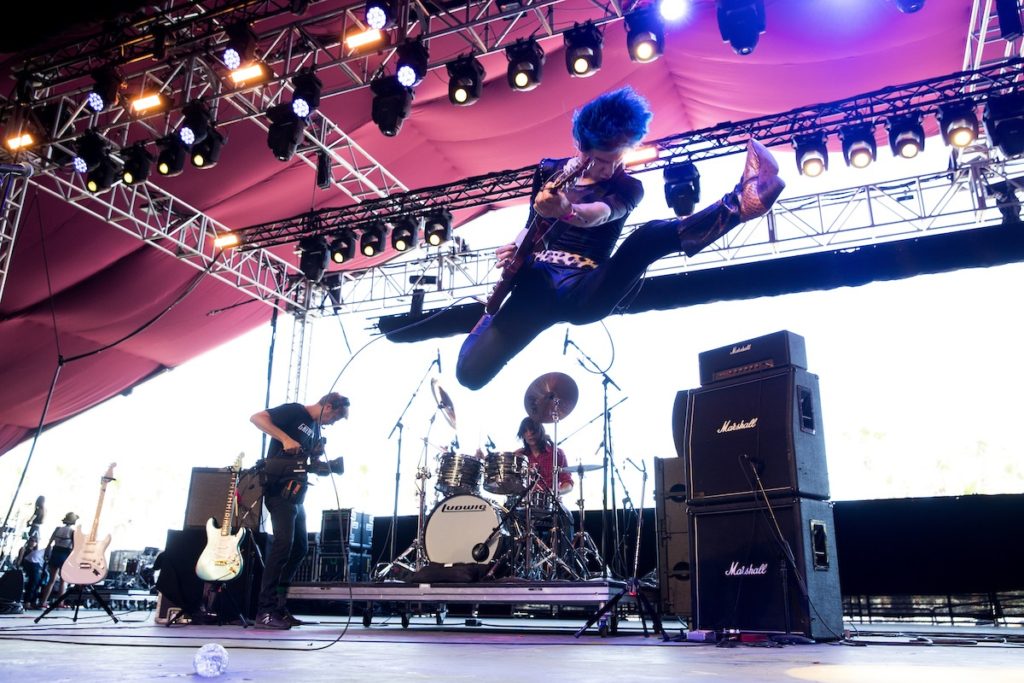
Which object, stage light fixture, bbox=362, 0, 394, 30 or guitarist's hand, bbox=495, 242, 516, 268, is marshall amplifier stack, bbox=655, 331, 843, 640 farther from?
stage light fixture, bbox=362, 0, 394, 30

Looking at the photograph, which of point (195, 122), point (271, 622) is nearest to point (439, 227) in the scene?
point (195, 122)

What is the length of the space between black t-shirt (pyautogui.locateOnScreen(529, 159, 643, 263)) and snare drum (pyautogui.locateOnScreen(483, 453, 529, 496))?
13.3 ft

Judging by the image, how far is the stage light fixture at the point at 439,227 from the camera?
8.70 m

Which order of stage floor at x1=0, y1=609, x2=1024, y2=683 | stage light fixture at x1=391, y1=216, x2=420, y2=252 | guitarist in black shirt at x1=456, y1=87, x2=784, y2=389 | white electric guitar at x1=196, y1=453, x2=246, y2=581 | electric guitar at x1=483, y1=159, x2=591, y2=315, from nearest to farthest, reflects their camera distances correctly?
stage floor at x1=0, y1=609, x2=1024, y2=683 → guitarist in black shirt at x1=456, y1=87, x2=784, y2=389 → electric guitar at x1=483, y1=159, x2=591, y2=315 → white electric guitar at x1=196, y1=453, x2=246, y2=581 → stage light fixture at x1=391, y1=216, x2=420, y2=252

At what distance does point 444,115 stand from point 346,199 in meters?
2.12

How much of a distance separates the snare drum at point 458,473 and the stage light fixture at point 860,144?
464cm

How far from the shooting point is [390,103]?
6723mm

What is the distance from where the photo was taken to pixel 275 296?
10.6m

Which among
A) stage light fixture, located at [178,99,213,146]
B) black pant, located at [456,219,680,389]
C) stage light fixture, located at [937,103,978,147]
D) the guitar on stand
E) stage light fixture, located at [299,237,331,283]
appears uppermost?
stage light fixture, located at [178,99,213,146]

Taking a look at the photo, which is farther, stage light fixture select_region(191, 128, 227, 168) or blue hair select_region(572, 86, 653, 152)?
stage light fixture select_region(191, 128, 227, 168)

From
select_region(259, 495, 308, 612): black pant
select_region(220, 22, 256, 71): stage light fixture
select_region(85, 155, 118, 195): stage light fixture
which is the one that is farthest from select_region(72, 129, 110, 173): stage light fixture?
select_region(259, 495, 308, 612): black pant

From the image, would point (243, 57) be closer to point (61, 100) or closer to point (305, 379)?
point (61, 100)

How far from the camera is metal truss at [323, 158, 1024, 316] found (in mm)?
8000

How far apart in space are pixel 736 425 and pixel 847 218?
5.25 metres
